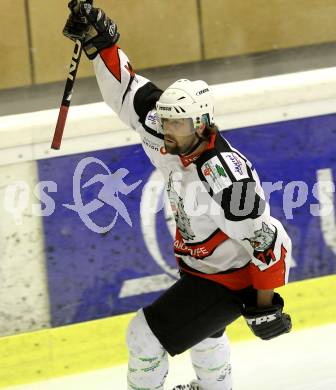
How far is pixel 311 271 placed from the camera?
4.33 metres

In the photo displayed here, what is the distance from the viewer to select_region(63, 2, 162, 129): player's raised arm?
322cm

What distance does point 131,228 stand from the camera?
4.06 m

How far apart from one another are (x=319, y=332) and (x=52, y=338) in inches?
44.8

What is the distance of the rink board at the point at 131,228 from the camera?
396cm

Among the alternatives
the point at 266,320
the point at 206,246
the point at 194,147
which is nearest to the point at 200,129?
the point at 194,147

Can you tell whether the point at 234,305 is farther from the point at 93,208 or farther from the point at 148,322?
the point at 93,208

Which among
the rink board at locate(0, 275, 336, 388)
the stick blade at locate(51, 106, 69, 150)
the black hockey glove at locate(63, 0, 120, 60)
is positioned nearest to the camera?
the black hockey glove at locate(63, 0, 120, 60)

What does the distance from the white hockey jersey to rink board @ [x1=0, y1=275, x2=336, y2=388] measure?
92 centimetres

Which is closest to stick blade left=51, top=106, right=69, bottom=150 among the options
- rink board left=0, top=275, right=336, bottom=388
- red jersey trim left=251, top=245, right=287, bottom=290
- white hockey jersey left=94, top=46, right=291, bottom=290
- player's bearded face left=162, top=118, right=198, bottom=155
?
white hockey jersey left=94, top=46, right=291, bottom=290

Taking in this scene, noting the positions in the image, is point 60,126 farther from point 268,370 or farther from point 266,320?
point 268,370

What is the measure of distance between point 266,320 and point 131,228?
114cm

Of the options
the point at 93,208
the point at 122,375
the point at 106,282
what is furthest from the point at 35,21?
the point at 122,375

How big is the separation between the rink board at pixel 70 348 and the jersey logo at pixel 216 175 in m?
1.27

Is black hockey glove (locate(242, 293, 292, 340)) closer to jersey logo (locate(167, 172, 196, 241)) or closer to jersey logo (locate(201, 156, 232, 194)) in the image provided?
jersey logo (locate(167, 172, 196, 241))
